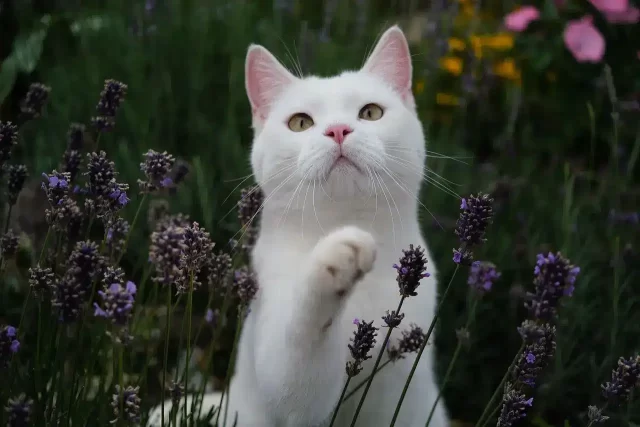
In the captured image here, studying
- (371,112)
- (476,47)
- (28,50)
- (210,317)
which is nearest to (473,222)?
(371,112)

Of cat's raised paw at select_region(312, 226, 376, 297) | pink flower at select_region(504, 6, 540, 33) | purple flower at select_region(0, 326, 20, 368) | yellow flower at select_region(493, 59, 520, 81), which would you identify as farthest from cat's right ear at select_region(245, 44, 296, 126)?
yellow flower at select_region(493, 59, 520, 81)

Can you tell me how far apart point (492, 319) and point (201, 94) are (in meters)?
1.60

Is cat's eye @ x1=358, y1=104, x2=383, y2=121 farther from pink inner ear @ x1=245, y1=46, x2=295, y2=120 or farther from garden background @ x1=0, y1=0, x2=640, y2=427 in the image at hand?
garden background @ x1=0, y1=0, x2=640, y2=427

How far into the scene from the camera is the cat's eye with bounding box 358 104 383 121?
1.49m

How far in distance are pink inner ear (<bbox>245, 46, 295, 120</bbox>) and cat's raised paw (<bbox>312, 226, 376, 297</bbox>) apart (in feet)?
2.32

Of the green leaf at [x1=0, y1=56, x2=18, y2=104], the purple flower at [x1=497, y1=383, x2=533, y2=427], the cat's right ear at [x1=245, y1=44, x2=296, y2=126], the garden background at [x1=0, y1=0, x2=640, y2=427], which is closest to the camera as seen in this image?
the purple flower at [x1=497, y1=383, x2=533, y2=427]

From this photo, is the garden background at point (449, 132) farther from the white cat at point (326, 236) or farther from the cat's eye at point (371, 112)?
the cat's eye at point (371, 112)

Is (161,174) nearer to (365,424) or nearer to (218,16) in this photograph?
(365,424)

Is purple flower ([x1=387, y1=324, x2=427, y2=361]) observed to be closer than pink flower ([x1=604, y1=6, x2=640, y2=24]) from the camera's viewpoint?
Yes

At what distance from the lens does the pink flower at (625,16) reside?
2.72 metres

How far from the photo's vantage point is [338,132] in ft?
4.43

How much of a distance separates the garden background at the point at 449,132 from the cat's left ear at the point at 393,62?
36cm

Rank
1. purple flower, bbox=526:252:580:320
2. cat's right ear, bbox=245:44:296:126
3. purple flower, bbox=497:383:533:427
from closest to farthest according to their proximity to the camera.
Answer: purple flower, bbox=526:252:580:320 < purple flower, bbox=497:383:533:427 < cat's right ear, bbox=245:44:296:126

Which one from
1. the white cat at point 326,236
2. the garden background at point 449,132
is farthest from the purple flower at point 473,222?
the garden background at point 449,132
